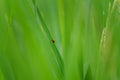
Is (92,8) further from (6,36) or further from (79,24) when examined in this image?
(6,36)

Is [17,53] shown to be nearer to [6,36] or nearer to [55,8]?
[6,36]

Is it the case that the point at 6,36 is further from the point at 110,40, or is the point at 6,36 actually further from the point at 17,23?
the point at 110,40

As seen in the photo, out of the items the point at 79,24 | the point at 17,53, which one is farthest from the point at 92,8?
the point at 17,53

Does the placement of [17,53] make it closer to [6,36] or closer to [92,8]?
[6,36]

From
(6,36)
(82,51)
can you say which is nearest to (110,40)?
(82,51)

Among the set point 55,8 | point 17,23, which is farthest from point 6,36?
point 55,8
